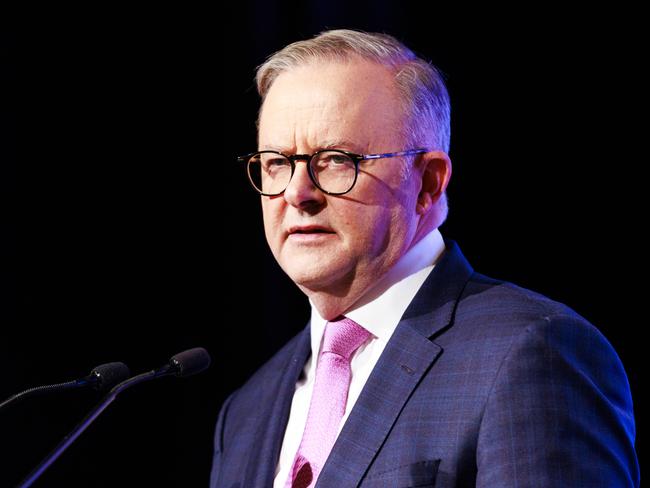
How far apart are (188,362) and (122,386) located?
0.19 meters

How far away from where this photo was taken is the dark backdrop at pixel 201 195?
262 centimetres

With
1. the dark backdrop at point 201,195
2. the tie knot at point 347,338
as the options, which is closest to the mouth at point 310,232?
the tie knot at point 347,338

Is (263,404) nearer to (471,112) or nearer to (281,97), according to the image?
(281,97)

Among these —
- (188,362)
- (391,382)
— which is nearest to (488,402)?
(391,382)

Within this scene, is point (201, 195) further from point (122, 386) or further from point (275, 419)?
point (122, 386)

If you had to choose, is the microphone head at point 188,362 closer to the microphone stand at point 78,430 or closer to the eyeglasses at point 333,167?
the microphone stand at point 78,430

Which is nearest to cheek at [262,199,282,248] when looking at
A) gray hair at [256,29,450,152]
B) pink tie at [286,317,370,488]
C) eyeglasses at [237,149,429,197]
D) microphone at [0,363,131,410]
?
eyeglasses at [237,149,429,197]

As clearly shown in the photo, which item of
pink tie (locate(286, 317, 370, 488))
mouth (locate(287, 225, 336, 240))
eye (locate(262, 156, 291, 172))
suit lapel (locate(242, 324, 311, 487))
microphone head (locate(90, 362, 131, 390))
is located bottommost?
suit lapel (locate(242, 324, 311, 487))

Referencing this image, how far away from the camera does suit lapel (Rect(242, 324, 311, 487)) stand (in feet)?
6.64

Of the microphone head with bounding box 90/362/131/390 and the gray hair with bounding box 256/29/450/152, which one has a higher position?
the gray hair with bounding box 256/29/450/152

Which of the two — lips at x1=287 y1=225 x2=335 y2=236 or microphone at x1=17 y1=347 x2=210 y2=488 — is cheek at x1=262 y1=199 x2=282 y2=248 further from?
microphone at x1=17 y1=347 x2=210 y2=488

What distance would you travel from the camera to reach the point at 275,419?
2.13m

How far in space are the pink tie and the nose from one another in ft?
1.05

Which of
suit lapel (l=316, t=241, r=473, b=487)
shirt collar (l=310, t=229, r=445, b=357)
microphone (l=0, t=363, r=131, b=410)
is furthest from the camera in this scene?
shirt collar (l=310, t=229, r=445, b=357)
